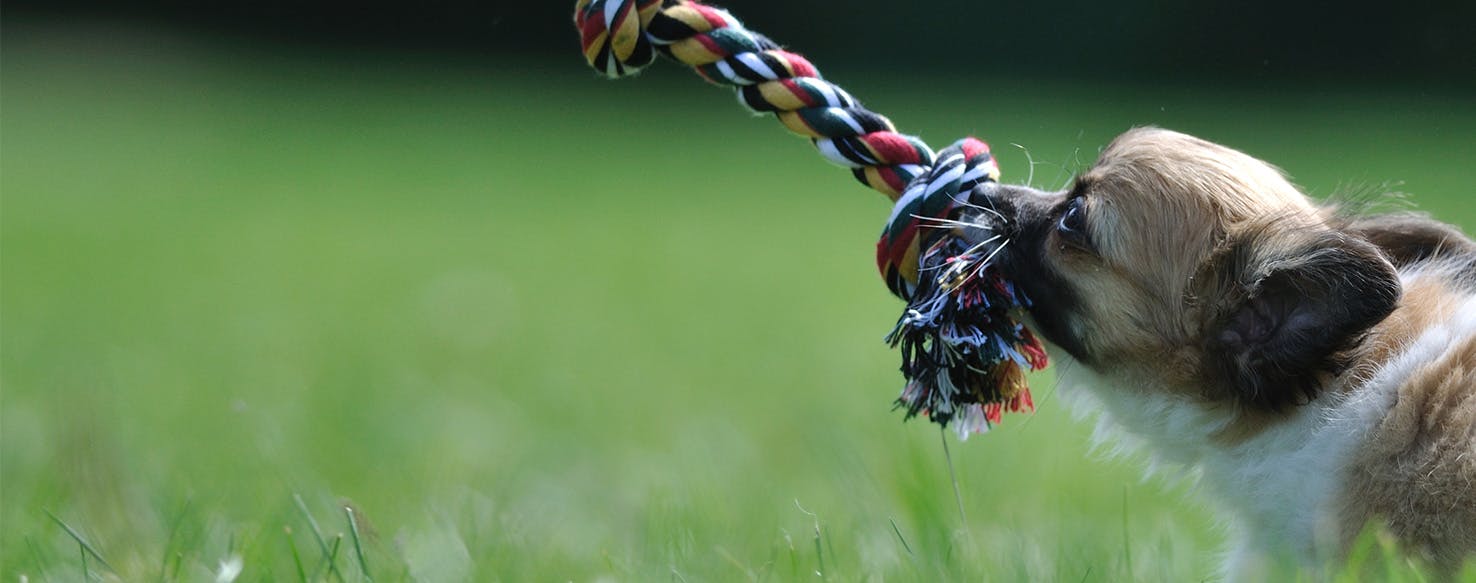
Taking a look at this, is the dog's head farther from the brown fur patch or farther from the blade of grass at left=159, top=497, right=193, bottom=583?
the blade of grass at left=159, top=497, right=193, bottom=583

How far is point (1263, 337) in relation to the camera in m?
2.77

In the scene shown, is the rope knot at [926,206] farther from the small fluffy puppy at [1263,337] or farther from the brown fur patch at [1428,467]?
the brown fur patch at [1428,467]

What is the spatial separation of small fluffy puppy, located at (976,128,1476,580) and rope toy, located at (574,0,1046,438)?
0.10 metres

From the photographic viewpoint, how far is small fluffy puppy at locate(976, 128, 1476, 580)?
8.34 ft

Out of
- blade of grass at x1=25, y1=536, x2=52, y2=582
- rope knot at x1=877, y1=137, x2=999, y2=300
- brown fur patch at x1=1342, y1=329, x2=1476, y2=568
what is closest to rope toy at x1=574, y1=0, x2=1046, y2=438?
rope knot at x1=877, y1=137, x2=999, y2=300

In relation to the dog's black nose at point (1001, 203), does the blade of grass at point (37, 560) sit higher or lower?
lower

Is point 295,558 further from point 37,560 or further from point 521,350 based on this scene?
point 521,350

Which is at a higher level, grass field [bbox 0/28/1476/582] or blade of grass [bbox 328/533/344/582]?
blade of grass [bbox 328/533/344/582]

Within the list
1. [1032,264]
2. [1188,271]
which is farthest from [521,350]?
[1188,271]

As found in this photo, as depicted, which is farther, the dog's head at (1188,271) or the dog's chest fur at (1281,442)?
the dog's head at (1188,271)

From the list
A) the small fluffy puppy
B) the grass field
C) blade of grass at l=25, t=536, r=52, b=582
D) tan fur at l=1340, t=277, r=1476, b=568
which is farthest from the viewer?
the grass field

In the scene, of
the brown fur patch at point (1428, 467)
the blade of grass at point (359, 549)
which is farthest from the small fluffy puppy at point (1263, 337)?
the blade of grass at point (359, 549)

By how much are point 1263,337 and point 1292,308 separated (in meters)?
0.08

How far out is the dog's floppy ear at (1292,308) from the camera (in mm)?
2598
